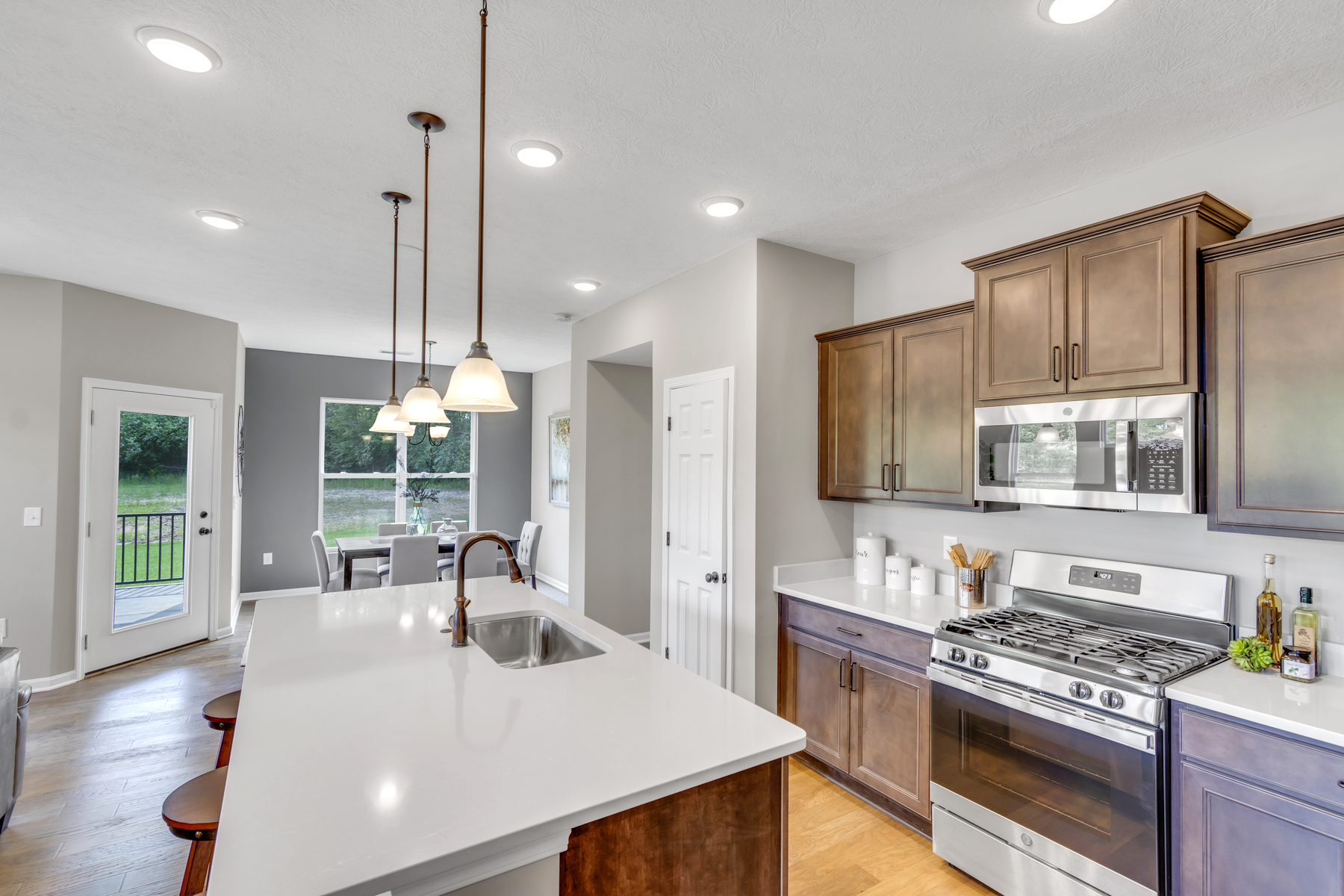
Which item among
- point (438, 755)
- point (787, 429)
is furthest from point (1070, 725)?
point (438, 755)

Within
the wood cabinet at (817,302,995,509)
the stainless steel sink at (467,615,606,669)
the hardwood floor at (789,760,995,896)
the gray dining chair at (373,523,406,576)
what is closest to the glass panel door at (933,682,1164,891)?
the hardwood floor at (789,760,995,896)

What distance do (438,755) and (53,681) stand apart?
4.51 meters

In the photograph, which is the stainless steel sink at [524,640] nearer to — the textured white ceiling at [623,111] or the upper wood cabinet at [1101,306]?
the textured white ceiling at [623,111]

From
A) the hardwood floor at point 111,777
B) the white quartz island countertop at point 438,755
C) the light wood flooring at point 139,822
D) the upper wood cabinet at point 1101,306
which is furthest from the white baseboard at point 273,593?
the upper wood cabinet at point 1101,306

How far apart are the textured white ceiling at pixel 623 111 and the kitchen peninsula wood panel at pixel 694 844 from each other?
6.21ft

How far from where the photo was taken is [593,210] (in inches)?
114

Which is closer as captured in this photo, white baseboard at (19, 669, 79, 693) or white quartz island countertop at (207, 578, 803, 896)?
white quartz island countertop at (207, 578, 803, 896)

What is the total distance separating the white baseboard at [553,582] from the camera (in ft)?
23.1

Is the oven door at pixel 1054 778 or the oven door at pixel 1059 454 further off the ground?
the oven door at pixel 1059 454

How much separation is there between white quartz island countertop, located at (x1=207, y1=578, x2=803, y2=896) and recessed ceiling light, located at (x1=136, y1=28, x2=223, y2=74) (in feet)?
5.79

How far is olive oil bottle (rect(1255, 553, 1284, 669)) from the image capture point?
1938 millimetres

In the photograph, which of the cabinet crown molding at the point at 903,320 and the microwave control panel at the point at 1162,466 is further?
the cabinet crown molding at the point at 903,320

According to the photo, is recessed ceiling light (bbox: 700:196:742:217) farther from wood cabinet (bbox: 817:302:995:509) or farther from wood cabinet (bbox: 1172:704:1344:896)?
wood cabinet (bbox: 1172:704:1344:896)

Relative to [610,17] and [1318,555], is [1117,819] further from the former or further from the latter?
[610,17]
